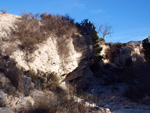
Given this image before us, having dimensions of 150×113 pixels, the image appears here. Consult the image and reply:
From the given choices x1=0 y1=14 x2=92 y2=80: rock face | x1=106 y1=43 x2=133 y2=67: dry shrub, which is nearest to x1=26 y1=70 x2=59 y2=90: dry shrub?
x1=0 y1=14 x2=92 y2=80: rock face

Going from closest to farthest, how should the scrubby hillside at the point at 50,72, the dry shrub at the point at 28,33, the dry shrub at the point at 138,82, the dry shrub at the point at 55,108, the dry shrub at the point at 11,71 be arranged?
1. the dry shrub at the point at 55,108
2. the scrubby hillside at the point at 50,72
3. the dry shrub at the point at 11,71
4. the dry shrub at the point at 28,33
5. the dry shrub at the point at 138,82

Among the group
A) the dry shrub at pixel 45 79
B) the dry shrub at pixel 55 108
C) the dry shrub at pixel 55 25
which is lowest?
the dry shrub at pixel 55 108

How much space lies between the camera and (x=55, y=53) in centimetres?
927

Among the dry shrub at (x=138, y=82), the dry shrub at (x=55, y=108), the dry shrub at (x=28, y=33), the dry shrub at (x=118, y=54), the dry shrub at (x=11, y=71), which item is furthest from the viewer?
the dry shrub at (x=118, y=54)

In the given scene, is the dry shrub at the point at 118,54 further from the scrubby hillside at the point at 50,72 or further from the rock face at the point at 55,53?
the rock face at the point at 55,53

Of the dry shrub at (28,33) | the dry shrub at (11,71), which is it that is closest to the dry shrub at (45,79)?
the dry shrub at (11,71)

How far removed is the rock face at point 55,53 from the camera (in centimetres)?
752

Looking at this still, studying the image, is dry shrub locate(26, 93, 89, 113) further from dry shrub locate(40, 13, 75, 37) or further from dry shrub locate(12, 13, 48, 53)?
dry shrub locate(40, 13, 75, 37)

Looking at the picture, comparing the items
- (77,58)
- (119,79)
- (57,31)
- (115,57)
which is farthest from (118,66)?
(57,31)

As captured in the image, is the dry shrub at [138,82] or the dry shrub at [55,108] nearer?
the dry shrub at [55,108]

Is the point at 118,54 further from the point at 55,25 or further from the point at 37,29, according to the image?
the point at 37,29

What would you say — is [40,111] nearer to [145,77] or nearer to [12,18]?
[12,18]

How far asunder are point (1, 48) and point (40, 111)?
3915mm

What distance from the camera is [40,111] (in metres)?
4.38
